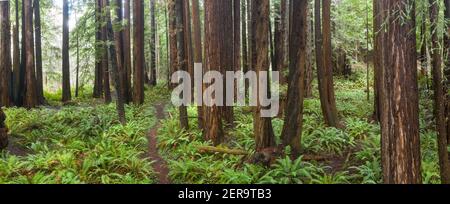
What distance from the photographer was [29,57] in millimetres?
17719

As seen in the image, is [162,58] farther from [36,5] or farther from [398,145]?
[398,145]

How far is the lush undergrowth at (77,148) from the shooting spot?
363 inches

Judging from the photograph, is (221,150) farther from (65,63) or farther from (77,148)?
(65,63)

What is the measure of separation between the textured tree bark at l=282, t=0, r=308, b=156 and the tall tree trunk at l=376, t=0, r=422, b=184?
342cm

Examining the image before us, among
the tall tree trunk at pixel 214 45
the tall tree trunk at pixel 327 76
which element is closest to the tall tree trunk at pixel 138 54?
the tall tree trunk at pixel 214 45

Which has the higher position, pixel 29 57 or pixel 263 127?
pixel 29 57

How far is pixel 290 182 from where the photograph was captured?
8.41 m

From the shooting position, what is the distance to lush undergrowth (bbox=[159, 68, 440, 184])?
28.0 ft

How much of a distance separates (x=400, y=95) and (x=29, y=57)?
16846 mm

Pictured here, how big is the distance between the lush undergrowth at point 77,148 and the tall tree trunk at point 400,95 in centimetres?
556

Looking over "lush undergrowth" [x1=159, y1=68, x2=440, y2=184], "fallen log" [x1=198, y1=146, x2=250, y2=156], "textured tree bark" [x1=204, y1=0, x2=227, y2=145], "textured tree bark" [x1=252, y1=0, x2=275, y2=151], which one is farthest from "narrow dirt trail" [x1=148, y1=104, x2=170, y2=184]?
"textured tree bark" [x1=252, y1=0, x2=275, y2=151]

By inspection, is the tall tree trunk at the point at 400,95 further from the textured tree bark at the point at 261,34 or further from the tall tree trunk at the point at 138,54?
the tall tree trunk at the point at 138,54

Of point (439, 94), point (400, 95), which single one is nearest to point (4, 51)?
point (400, 95)
